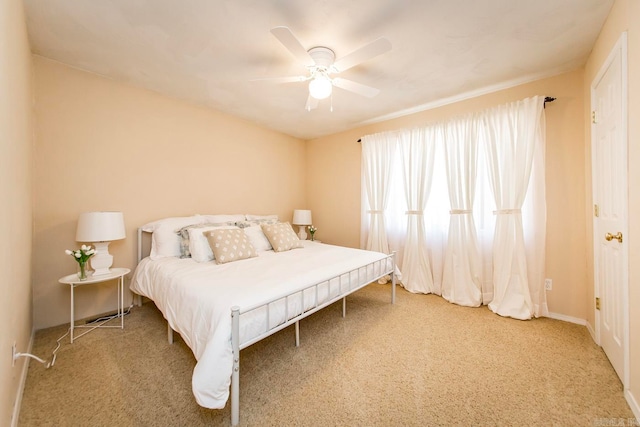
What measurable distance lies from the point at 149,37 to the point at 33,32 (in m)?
0.92

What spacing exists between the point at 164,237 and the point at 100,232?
1.83ft

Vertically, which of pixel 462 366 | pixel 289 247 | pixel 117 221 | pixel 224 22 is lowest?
pixel 462 366

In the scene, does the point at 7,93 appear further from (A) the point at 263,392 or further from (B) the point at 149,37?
(A) the point at 263,392

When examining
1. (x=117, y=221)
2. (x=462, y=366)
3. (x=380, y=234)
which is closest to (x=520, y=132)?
(x=380, y=234)

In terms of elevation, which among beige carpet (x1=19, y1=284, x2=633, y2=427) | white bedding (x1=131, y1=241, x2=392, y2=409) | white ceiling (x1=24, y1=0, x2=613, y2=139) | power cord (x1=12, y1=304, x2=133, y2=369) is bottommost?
beige carpet (x1=19, y1=284, x2=633, y2=427)

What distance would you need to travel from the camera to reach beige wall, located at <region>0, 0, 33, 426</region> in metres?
1.16

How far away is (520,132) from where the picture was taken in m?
2.63

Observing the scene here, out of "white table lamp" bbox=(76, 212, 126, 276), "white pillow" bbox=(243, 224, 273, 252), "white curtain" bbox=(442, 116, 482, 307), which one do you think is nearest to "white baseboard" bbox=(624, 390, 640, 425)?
"white curtain" bbox=(442, 116, 482, 307)

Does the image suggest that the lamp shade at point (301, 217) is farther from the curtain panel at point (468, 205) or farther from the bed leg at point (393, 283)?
the bed leg at point (393, 283)

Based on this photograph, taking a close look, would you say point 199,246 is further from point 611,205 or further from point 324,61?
point 611,205

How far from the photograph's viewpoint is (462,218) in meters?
3.01

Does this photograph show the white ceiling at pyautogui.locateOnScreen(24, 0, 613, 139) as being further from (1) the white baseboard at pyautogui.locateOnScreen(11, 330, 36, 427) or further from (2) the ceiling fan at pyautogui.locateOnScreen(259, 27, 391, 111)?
(1) the white baseboard at pyautogui.locateOnScreen(11, 330, 36, 427)

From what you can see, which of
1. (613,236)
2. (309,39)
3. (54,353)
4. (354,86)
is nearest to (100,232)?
(54,353)

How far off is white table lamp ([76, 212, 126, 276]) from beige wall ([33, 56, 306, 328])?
1.15ft
